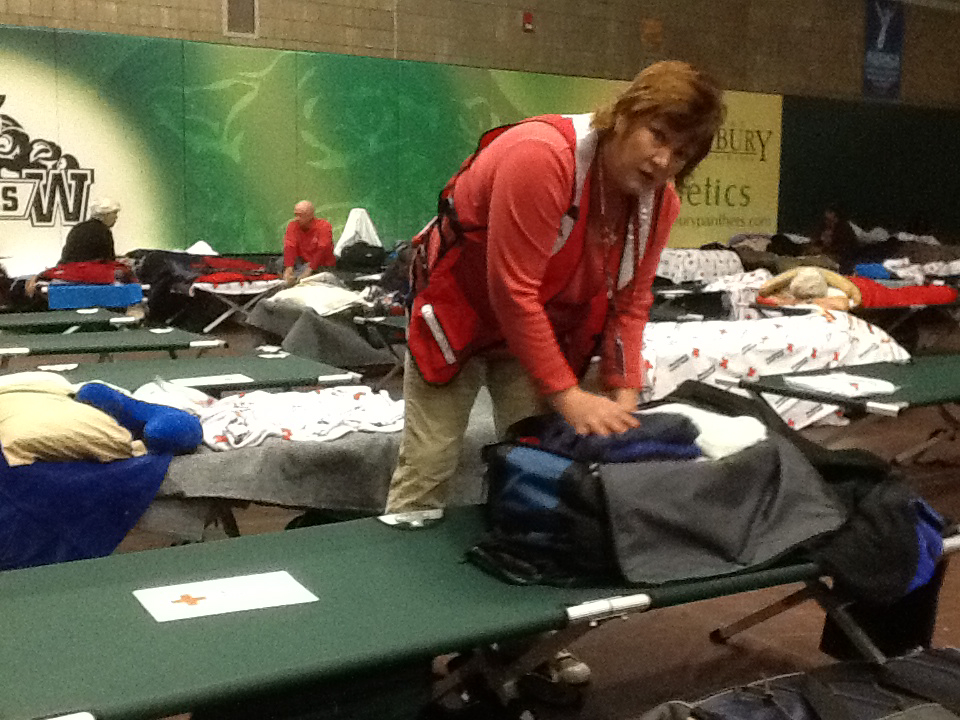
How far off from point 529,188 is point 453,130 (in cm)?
→ 800

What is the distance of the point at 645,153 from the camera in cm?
169

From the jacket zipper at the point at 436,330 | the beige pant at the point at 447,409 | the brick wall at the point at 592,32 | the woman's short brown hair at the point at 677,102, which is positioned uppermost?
the brick wall at the point at 592,32

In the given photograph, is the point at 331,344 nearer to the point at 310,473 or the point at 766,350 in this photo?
the point at 766,350

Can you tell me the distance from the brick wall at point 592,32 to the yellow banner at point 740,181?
40cm

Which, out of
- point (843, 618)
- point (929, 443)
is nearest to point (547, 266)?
point (843, 618)

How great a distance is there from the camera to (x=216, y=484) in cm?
253

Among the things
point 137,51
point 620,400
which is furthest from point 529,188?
point 137,51

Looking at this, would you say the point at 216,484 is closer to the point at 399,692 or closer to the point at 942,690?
the point at 399,692

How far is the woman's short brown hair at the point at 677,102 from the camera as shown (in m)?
1.64

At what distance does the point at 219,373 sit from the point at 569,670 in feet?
5.42

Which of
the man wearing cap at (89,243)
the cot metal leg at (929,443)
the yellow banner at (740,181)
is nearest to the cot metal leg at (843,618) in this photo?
the cot metal leg at (929,443)

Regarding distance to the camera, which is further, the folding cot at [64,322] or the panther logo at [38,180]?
the panther logo at [38,180]

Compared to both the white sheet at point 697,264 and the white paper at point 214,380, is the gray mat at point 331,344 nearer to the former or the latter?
the white paper at point 214,380

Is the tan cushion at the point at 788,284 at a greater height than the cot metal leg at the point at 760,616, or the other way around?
the tan cushion at the point at 788,284
